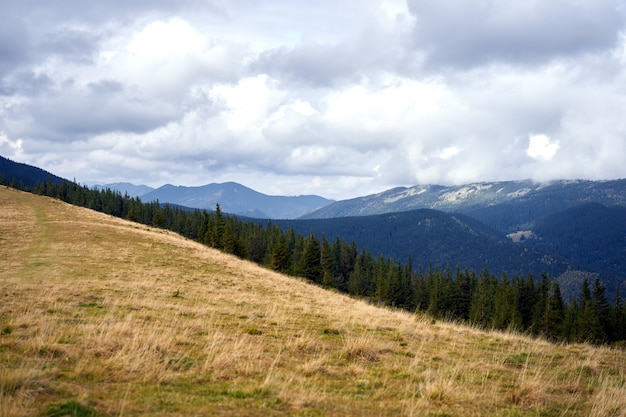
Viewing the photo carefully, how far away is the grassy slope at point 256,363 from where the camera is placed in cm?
648

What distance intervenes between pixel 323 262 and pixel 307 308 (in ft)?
264

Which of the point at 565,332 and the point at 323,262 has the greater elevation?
the point at 323,262

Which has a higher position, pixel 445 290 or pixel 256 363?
pixel 256 363

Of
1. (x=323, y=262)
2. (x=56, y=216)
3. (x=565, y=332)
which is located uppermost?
(x=56, y=216)

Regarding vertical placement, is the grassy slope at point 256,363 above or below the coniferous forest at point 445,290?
above

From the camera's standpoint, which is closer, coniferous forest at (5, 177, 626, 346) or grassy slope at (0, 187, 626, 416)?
grassy slope at (0, 187, 626, 416)

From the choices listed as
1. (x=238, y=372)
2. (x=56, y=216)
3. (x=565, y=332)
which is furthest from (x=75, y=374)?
(x=565, y=332)

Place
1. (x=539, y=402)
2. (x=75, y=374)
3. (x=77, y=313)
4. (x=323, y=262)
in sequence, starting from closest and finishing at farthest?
(x=75, y=374), (x=539, y=402), (x=77, y=313), (x=323, y=262)

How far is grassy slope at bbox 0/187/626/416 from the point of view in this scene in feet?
21.3

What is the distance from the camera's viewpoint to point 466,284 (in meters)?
99.9

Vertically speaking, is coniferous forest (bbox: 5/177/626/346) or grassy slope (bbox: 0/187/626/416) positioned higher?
grassy slope (bbox: 0/187/626/416)

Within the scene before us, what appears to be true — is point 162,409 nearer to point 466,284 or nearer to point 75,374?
point 75,374

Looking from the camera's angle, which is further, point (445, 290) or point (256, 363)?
point (445, 290)

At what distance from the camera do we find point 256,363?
342 inches
